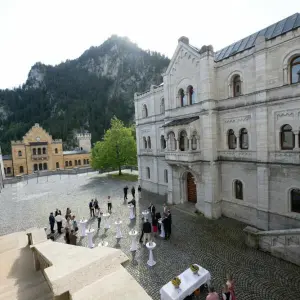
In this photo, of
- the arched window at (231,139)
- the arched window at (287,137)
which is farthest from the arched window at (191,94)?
the arched window at (287,137)

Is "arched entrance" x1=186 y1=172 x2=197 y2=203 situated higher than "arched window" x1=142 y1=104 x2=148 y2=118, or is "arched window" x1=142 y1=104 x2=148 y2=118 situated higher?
"arched window" x1=142 y1=104 x2=148 y2=118

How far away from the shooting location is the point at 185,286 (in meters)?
7.59

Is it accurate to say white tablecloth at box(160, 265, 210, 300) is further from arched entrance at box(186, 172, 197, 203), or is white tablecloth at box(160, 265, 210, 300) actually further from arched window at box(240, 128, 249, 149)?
arched entrance at box(186, 172, 197, 203)

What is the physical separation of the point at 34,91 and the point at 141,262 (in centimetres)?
16593

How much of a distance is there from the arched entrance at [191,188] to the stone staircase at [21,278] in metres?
14.0

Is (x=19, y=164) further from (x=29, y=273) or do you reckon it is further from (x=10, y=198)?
(x=29, y=273)

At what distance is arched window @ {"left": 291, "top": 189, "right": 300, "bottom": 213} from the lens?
12.4 m

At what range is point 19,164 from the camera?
5156 centimetres

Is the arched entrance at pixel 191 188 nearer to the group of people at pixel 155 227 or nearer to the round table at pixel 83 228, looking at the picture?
the group of people at pixel 155 227

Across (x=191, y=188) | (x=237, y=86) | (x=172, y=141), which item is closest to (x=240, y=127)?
(x=237, y=86)

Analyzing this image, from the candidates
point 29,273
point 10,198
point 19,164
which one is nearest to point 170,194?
point 29,273

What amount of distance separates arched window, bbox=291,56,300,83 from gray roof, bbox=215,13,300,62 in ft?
6.08

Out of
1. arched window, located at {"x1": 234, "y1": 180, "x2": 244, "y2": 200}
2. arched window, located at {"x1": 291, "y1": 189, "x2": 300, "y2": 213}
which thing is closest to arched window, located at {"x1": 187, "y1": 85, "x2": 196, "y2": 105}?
arched window, located at {"x1": 234, "y1": 180, "x2": 244, "y2": 200}

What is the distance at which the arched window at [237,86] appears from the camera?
14959mm
